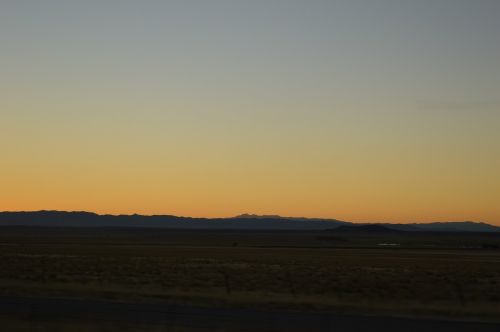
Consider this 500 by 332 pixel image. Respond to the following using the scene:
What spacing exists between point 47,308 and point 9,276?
25.1m

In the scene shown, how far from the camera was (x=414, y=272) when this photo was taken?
45.8 metres

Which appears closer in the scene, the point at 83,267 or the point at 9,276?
the point at 9,276

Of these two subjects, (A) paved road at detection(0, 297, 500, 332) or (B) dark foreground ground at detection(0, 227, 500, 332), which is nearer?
(A) paved road at detection(0, 297, 500, 332)

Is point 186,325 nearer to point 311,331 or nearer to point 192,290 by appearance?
point 311,331

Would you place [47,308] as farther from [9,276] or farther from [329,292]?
[9,276]

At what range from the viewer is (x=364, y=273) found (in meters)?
44.4

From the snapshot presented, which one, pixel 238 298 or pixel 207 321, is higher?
pixel 207 321

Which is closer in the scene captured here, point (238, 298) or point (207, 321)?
point (207, 321)

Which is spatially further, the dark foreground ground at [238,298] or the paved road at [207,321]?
the dark foreground ground at [238,298]

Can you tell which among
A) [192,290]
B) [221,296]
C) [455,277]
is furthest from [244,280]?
[455,277]

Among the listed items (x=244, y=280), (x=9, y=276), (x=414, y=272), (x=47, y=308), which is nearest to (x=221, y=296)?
(x=244, y=280)

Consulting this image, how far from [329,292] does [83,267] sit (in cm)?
2179

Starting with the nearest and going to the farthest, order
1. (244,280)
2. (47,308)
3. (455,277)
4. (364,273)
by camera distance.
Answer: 1. (47,308)
2. (244,280)
3. (455,277)
4. (364,273)

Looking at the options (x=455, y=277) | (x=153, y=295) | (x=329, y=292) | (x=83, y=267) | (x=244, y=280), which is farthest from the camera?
(x=83, y=267)
